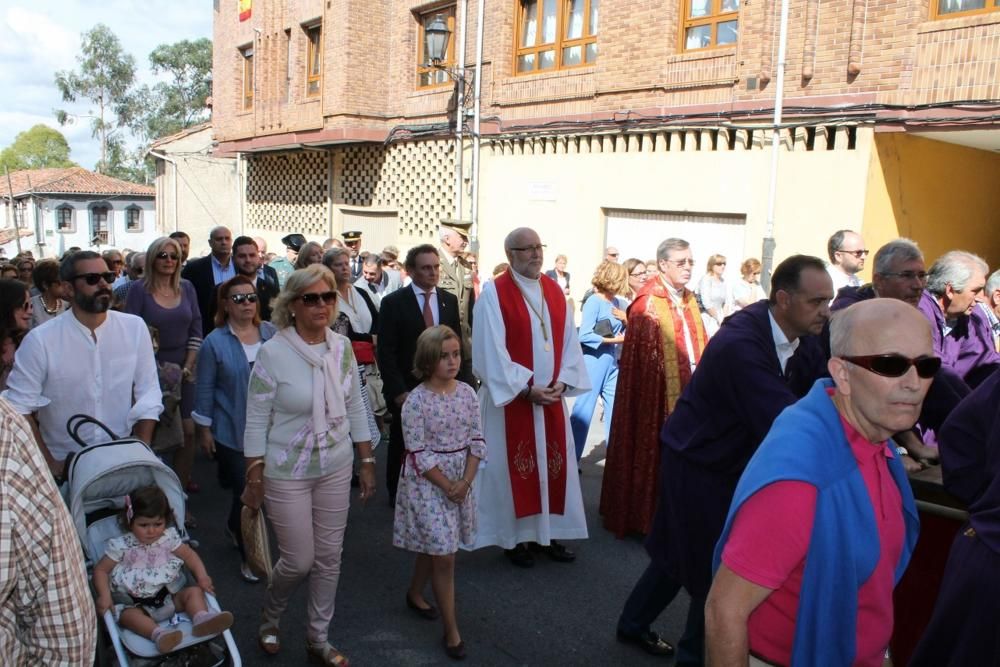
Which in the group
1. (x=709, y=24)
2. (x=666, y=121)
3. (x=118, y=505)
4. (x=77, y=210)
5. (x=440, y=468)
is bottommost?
(x=118, y=505)

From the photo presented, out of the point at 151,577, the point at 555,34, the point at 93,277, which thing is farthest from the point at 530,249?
the point at 555,34

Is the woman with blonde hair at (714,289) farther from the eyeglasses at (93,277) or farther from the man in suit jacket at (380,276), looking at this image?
the eyeglasses at (93,277)

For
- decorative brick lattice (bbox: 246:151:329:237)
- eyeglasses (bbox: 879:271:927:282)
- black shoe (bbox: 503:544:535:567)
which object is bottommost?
black shoe (bbox: 503:544:535:567)

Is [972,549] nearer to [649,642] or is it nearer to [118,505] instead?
[649,642]

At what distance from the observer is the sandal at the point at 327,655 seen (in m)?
3.94

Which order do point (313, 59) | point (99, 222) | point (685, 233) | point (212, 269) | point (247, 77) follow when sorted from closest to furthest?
point (212, 269) < point (685, 233) < point (313, 59) < point (247, 77) < point (99, 222)

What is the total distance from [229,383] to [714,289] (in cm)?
779

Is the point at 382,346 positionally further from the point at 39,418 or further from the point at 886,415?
the point at 886,415

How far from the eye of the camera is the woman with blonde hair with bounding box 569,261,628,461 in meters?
7.09

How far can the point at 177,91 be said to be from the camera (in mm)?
65375

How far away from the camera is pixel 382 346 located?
5898mm

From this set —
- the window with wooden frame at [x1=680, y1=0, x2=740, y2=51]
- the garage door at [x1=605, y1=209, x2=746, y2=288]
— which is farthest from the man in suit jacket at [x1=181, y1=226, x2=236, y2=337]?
the window with wooden frame at [x1=680, y1=0, x2=740, y2=51]

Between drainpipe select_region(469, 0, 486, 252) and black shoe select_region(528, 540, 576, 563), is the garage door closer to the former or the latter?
drainpipe select_region(469, 0, 486, 252)

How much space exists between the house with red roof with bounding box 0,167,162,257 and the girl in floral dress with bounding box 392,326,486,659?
55.2 m
